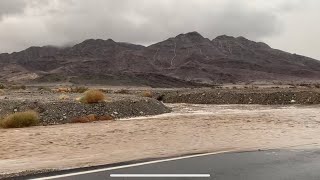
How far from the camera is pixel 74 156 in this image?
13.5 metres

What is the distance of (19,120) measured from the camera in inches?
967

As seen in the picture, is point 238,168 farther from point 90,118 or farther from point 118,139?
point 90,118

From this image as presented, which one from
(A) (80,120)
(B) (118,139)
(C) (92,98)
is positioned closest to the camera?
(B) (118,139)

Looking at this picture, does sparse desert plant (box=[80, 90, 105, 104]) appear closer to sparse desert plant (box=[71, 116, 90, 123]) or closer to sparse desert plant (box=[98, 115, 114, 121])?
sparse desert plant (box=[98, 115, 114, 121])

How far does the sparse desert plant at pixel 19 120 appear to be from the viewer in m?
24.2

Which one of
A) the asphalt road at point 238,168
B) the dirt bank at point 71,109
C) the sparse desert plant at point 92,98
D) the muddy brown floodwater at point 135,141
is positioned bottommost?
the muddy brown floodwater at point 135,141

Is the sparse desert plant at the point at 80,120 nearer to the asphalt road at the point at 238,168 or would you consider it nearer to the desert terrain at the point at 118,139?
the desert terrain at the point at 118,139

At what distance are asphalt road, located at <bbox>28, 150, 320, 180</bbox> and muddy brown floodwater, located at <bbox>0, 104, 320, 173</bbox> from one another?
1483 millimetres

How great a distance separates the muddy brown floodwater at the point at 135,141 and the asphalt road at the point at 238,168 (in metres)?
1.48

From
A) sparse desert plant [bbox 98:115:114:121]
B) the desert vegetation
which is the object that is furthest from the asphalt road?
sparse desert plant [bbox 98:115:114:121]

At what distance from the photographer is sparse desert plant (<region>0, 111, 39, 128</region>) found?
79.3 ft

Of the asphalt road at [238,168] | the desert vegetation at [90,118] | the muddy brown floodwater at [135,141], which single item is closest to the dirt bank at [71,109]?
the desert vegetation at [90,118]

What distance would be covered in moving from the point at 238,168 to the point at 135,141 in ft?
23.1

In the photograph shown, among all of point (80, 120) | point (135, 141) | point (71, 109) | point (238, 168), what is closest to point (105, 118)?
point (80, 120)
